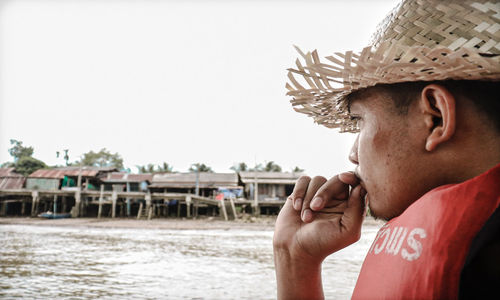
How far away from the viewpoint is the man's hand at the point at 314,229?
124 centimetres

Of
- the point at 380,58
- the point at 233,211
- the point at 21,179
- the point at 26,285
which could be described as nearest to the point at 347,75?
the point at 380,58

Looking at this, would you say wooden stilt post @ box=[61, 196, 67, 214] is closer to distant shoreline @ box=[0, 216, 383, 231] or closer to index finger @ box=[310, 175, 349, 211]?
distant shoreline @ box=[0, 216, 383, 231]

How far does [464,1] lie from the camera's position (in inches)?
35.2

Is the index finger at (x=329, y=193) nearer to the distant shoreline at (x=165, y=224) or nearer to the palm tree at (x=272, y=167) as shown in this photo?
the distant shoreline at (x=165, y=224)

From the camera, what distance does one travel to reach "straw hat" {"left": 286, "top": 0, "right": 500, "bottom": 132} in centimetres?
85

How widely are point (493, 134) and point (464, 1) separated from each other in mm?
340

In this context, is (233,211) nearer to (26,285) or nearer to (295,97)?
(26,285)

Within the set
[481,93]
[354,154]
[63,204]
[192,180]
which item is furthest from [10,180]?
[481,93]

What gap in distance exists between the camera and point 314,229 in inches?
49.8

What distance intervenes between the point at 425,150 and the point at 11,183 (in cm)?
4387

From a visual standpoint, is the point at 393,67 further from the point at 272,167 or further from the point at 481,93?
the point at 272,167

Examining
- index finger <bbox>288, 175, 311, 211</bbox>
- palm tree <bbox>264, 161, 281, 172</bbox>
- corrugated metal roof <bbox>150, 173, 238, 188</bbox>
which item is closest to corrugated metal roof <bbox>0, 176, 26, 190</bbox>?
corrugated metal roof <bbox>150, 173, 238, 188</bbox>

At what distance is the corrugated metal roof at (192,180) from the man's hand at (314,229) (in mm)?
33267

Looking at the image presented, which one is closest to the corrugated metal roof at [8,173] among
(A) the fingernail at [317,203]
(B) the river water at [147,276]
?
(B) the river water at [147,276]
